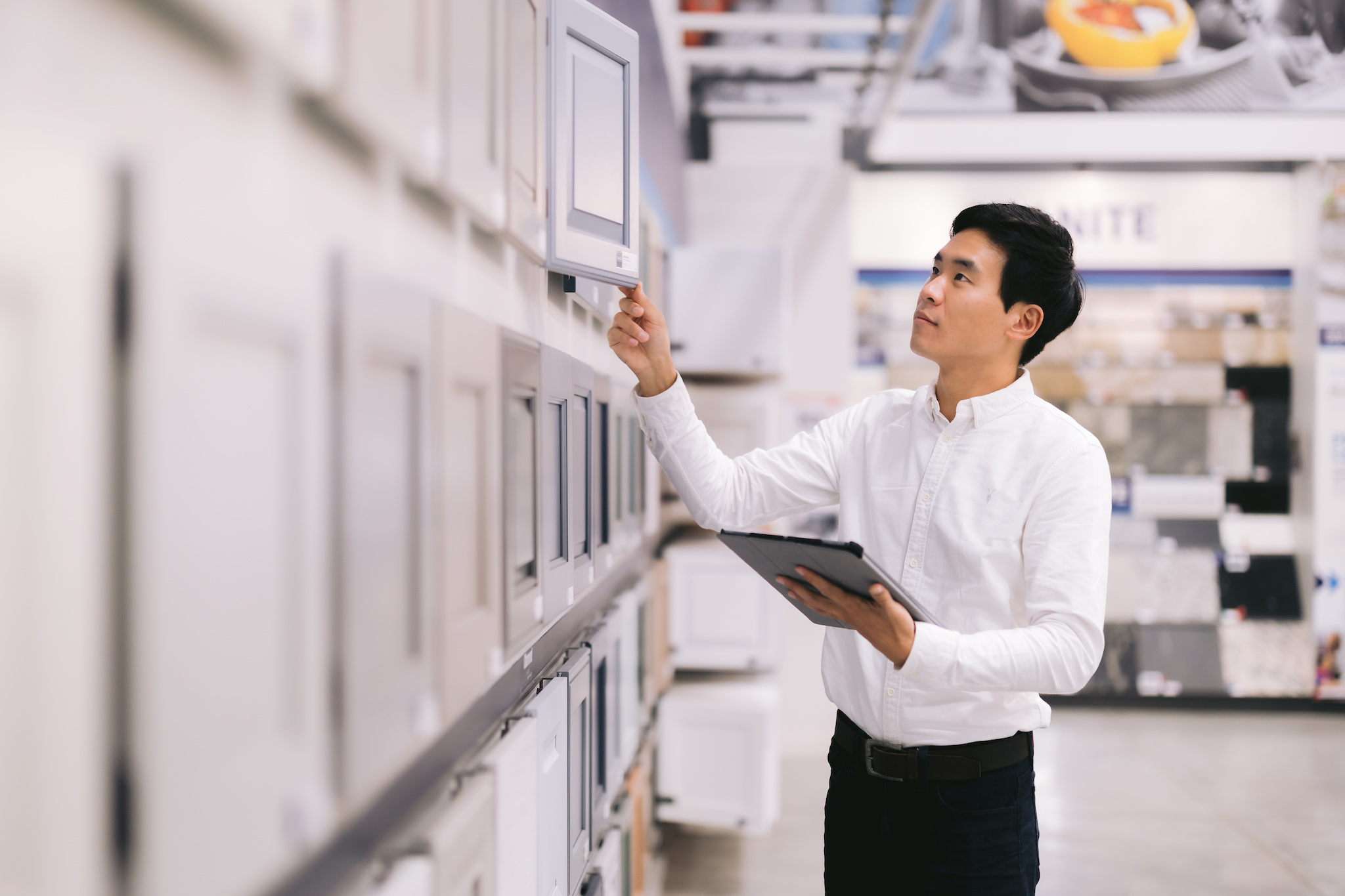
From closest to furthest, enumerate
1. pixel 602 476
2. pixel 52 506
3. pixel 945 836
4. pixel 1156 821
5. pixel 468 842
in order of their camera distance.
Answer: pixel 52 506
pixel 468 842
pixel 945 836
pixel 602 476
pixel 1156 821

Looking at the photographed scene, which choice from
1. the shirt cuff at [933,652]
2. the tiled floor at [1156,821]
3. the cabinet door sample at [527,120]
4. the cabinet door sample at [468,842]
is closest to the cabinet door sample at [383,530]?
the cabinet door sample at [468,842]

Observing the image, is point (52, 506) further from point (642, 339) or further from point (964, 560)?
point (964, 560)

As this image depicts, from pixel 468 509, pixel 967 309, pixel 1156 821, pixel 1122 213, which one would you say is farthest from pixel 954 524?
pixel 1122 213

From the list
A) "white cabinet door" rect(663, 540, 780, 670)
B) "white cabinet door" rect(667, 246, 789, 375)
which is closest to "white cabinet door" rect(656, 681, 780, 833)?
"white cabinet door" rect(663, 540, 780, 670)

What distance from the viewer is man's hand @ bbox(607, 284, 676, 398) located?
5.24 ft

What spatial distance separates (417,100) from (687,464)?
37.5 inches

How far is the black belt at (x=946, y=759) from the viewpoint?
1.48 m

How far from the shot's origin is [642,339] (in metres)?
1.59

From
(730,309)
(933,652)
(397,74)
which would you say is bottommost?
(933,652)

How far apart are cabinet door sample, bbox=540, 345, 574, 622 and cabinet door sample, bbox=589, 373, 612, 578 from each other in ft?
0.77

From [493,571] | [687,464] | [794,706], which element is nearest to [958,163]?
[794,706]

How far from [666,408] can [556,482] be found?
271mm

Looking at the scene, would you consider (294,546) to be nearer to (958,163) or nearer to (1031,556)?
(1031,556)

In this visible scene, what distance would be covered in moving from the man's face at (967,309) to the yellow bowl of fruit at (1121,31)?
4.61 m
